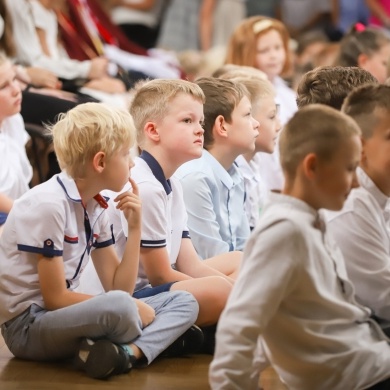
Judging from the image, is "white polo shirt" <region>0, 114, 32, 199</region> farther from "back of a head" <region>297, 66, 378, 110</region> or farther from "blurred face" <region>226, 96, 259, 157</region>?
"back of a head" <region>297, 66, 378, 110</region>

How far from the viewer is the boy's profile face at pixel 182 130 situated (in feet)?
10.6

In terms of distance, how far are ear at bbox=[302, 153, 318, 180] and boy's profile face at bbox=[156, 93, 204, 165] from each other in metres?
1.06

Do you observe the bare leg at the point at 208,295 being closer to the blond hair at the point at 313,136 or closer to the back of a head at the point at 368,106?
the back of a head at the point at 368,106

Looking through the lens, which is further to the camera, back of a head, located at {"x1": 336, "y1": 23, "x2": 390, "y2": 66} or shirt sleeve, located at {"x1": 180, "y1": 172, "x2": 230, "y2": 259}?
back of a head, located at {"x1": 336, "y1": 23, "x2": 390, "y2": 66}

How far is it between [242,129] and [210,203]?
278mm

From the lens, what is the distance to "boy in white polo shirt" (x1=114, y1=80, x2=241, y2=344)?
3098 millimetres

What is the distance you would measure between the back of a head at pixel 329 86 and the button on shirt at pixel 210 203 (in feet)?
1.33

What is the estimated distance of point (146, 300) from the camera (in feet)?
10.1

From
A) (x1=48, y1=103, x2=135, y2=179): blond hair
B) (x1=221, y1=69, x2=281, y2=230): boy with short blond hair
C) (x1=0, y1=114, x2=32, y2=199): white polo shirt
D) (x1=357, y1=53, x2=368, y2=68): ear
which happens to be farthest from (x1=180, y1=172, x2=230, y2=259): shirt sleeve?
(x1=357, y1=53, x2=368, y2=68): ear

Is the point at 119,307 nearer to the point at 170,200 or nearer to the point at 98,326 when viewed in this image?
the point at 98,326

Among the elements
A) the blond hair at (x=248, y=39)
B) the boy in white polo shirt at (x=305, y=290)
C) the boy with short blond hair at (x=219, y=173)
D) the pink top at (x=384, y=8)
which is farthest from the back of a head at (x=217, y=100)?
the pink top at (x=384, y=8)

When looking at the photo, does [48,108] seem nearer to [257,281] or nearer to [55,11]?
[55,11]

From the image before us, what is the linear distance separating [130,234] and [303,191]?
84cm

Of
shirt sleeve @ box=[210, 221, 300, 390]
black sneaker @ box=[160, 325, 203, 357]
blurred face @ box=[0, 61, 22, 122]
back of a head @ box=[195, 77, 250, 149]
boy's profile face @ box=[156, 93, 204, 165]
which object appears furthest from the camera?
blurred face @ box=[0, 61, 22, 122]
